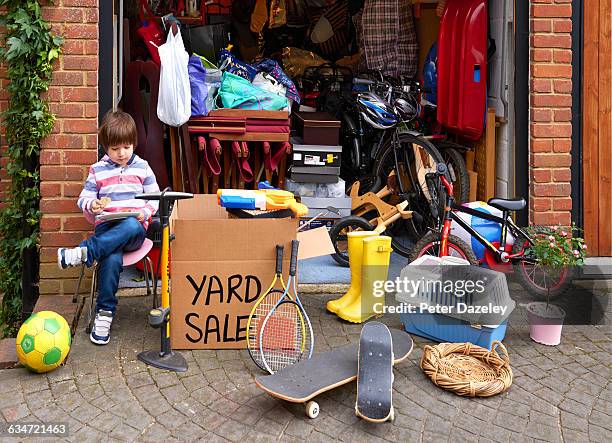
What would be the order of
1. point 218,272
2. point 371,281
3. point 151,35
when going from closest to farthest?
point 218,272, point 371,281, point 151,35

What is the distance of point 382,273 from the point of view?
16.8ft

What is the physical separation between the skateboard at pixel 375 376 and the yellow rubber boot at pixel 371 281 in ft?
3.21

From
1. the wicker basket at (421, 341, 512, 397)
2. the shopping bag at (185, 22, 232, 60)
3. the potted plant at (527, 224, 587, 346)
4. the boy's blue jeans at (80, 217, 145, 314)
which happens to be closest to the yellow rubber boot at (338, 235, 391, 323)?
the wicker basket at (421, 341, 512, 397)

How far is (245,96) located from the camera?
6.51 m

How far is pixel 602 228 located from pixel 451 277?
1.90m

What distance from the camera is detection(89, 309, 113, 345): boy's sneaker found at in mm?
4703

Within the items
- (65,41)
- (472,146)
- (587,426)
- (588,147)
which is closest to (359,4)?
(472,146)

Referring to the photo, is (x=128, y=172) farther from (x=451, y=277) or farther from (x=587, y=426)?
(x=587, y=426)

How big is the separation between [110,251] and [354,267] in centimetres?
151

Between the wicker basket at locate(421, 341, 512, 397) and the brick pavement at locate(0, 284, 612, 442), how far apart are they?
0.18 feet

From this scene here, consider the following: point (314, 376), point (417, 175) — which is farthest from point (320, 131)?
point (314, 376)

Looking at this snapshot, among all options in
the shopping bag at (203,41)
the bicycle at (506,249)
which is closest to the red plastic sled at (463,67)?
the bicycle at (506,249)

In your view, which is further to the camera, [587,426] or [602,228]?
[602,228]

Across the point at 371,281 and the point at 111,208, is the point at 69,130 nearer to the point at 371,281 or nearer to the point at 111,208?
the point at 111,208
